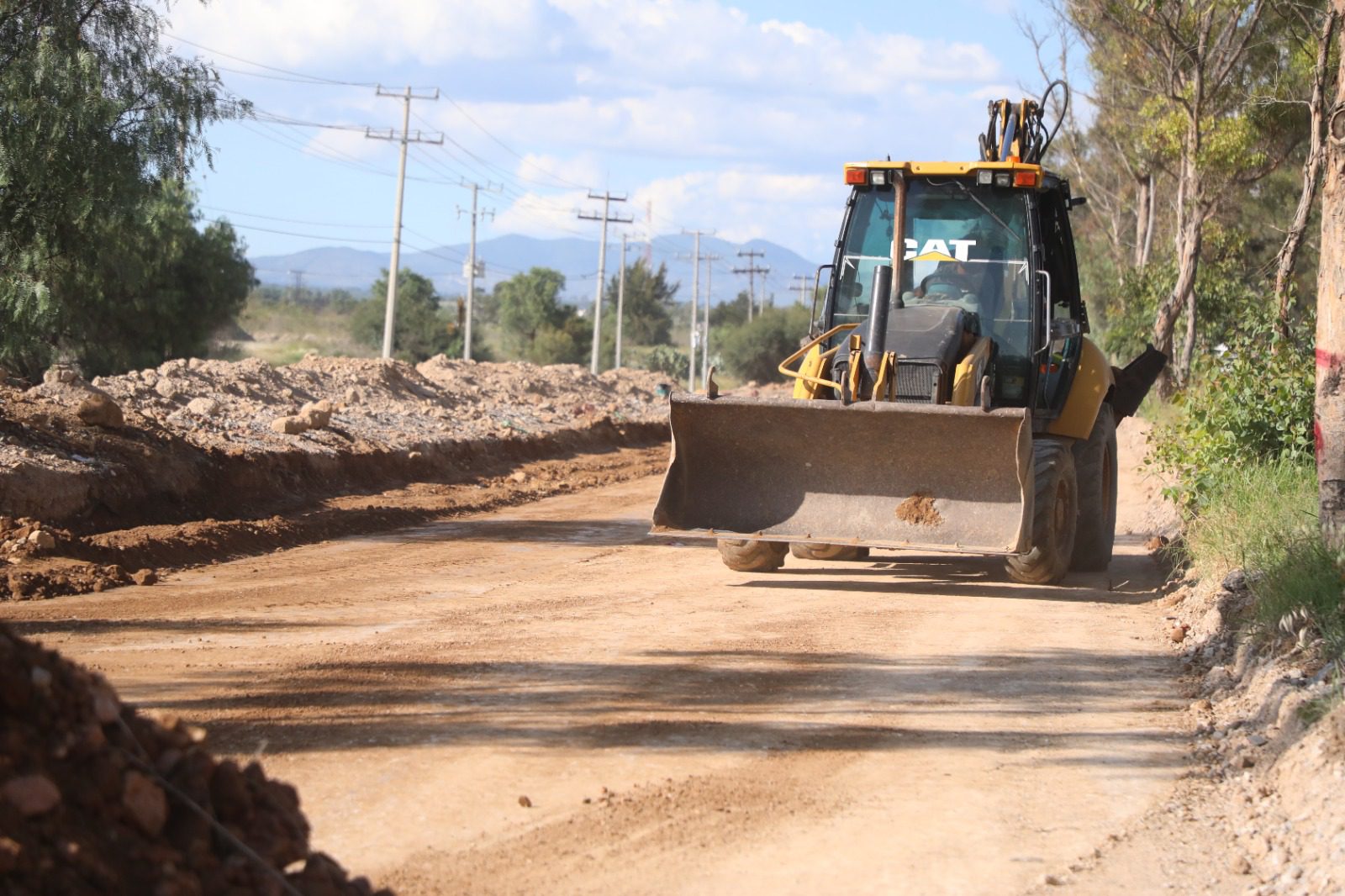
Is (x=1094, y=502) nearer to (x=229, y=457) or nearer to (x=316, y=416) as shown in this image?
(x=229, y=457)

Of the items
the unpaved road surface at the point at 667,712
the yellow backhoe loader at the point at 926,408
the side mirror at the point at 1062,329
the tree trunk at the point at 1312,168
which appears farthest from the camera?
the tree trunk at the point at 1312,168

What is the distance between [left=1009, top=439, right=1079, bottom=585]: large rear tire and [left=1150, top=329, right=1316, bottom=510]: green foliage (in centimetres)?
148

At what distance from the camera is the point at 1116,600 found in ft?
32.6

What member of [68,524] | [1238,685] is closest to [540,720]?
[1238,685]

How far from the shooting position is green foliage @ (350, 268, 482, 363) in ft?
198

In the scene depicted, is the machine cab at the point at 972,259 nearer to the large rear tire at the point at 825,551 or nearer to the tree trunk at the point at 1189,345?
the large rear tire at the point at 825,551

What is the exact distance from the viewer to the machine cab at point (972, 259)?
10148mm

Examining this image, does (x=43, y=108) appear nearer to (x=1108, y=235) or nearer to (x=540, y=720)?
(x=540, y=720)

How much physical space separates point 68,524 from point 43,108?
3.74m

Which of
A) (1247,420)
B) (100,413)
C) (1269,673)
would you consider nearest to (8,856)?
(1269,673)

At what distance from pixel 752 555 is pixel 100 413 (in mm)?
6550

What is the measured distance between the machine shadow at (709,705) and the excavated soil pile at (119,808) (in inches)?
70.8

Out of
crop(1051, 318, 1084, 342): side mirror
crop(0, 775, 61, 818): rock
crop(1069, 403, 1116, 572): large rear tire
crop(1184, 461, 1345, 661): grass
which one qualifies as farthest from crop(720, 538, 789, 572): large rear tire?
crop(0, 775, 61, 818): rock

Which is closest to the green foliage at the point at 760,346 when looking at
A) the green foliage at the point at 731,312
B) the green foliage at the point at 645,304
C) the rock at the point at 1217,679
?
the green foliage at the point at 645,304
